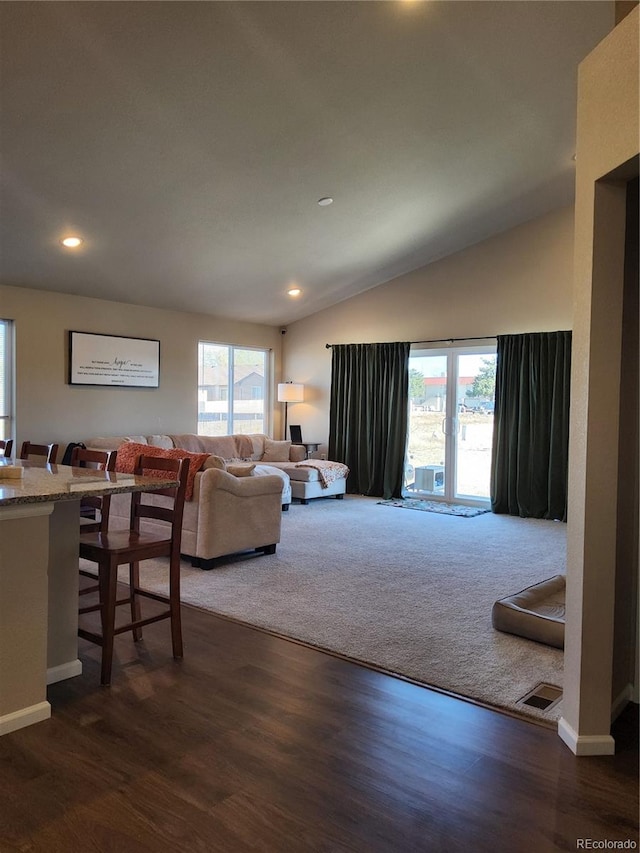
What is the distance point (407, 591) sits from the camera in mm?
4199

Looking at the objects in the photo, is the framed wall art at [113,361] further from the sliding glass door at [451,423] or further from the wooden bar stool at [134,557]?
the wooden bar stool at [134,557]

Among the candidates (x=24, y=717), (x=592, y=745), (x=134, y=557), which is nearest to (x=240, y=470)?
(x=134, y=557)

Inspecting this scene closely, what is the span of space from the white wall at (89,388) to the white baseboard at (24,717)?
490 centimetres

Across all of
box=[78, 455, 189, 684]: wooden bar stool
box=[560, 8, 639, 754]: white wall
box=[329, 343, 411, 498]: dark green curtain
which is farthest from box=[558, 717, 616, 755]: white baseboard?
box=[329, 343, 411, 498]: dark green curtain

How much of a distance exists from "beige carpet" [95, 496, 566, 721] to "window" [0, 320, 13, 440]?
299 centimetres

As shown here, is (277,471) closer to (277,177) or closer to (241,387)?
(241,387)

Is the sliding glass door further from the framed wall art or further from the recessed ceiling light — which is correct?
the recessed ceiling light

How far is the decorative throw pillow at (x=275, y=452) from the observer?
876cm

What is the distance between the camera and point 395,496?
8492mm

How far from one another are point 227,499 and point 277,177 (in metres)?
2.79

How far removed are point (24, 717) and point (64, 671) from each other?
1.39ft

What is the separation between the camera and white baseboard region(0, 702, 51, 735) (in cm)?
231

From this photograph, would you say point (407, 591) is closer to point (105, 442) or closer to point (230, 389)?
point (105, 442)

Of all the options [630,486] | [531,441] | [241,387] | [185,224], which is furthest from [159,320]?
[630,486]
